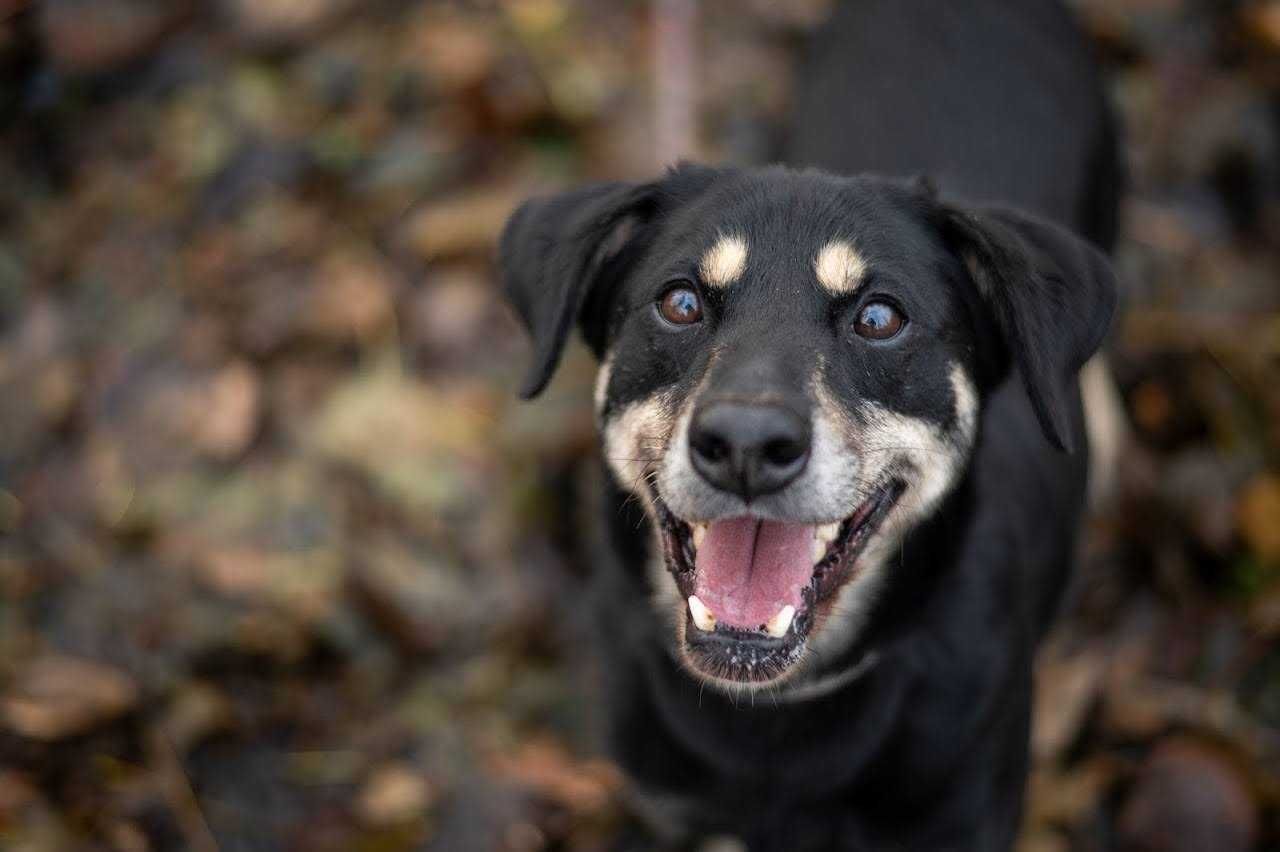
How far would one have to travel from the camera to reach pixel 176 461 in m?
3.55

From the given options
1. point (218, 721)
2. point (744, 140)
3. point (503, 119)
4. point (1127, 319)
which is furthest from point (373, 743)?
point (1127, 319)

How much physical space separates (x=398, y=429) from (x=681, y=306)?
154cm

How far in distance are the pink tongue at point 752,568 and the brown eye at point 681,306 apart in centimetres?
38

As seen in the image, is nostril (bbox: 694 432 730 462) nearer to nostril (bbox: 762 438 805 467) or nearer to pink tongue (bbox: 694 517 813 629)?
nostril (bbox: 762 438 805 467)

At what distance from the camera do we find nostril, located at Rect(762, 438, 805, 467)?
75.6 inches

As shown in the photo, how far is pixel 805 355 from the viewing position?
2.06m

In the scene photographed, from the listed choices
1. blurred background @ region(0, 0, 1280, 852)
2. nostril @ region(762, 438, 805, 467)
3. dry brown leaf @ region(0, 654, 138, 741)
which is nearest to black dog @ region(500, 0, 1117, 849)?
nostril @ region(762, 438, 805, 467)

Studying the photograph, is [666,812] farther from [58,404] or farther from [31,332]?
[31,332]

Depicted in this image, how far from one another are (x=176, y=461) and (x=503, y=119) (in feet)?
4.95

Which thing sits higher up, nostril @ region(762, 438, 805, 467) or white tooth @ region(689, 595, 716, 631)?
nostril @ region(762, 438, 805, 467)

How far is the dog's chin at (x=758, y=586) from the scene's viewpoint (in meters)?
2.13

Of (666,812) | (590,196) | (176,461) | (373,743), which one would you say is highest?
(590,196)

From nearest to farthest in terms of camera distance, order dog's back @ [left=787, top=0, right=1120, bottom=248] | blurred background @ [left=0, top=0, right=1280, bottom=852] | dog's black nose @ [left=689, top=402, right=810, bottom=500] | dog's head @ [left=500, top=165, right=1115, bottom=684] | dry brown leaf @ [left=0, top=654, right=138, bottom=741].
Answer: dog's black nose @ [left=689, top=402, right=810, bottom=500]
dog's head @ [left=500, top=165, right=1115, bottom=684]
dry brown leaf @ [left=0, top=654, right=138, bottom=741]
blurred background @ [left=0, top=0, right=1280, bottom=852]
dog's back @ [left=787, top=0, right=1120, bottom=248]

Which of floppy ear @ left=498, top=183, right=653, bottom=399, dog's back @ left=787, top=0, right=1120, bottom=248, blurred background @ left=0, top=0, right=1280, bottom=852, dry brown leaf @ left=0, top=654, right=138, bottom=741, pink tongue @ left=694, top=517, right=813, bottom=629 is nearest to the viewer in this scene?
pink tongue @ left=694, top=517, right=813, bottom=629
